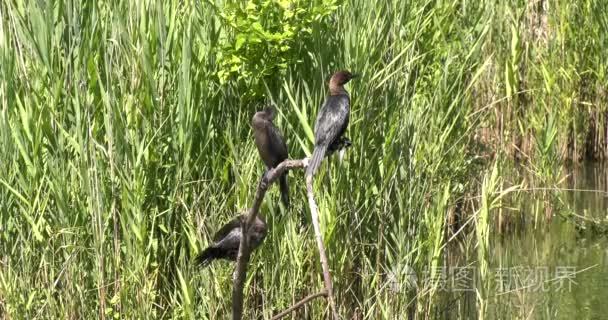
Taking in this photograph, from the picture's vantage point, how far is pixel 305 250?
4523 mm

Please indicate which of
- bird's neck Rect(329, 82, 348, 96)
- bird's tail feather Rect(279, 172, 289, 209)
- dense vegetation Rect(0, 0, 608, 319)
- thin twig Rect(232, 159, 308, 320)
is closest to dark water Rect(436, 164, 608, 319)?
dense vegetation Rect(0, 0, 608, 319)

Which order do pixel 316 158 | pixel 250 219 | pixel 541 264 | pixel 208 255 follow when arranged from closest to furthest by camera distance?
pixel 250 219 → pixel 316 158 → pixel 208 255 → pixel 541 264

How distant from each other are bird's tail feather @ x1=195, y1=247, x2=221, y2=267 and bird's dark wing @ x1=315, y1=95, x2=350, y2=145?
0.53 m

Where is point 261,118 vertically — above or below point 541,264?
above

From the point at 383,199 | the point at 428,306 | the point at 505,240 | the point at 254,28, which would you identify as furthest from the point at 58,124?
the point at 505,240

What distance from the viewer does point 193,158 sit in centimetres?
455

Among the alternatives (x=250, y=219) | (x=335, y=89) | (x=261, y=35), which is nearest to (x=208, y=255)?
(x=250, y=219)

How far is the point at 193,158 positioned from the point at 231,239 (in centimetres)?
88

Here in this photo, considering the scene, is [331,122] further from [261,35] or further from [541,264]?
[541,264]

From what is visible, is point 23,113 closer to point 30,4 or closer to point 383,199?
point 30,4

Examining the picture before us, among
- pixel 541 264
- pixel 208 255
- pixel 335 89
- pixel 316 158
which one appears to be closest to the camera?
pixel 316 158

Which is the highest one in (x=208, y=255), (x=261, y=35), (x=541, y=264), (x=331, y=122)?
(x=261, y=35)

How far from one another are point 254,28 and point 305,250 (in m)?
0.93

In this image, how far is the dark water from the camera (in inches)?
200
